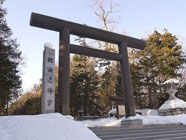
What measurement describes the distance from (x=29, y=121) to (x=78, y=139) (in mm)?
1732

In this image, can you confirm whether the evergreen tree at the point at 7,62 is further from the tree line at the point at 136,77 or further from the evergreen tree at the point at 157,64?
the evergreen tree at the point at 157,64

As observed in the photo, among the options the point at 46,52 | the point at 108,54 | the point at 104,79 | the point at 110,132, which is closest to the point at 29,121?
the point at 110,132

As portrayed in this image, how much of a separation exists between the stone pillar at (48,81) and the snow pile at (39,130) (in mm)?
1954

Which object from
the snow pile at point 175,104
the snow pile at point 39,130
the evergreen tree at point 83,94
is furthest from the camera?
the evergreen tree at point 83,94

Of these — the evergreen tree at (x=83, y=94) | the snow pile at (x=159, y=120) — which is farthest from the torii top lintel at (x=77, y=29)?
the evergreen tree at (x=83, y=94)

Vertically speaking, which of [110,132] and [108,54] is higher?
[108,54]

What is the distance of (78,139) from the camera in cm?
517

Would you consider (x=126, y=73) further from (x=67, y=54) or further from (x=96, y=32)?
(x=67, y=54)

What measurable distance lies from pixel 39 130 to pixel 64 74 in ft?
14.2

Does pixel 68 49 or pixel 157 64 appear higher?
pixel 157 64

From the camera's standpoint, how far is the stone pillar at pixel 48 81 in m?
7.83

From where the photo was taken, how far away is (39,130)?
516 centimetres

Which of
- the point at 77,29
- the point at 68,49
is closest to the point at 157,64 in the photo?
the point at 77,29

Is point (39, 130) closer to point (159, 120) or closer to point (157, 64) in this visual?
point (159, 120)
